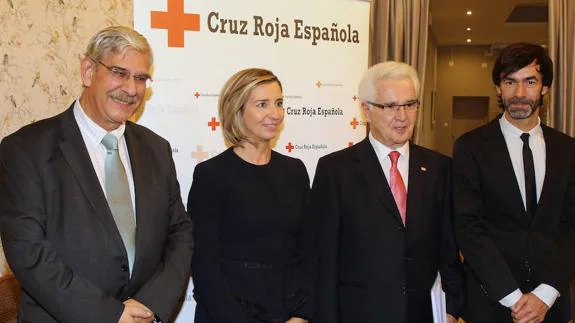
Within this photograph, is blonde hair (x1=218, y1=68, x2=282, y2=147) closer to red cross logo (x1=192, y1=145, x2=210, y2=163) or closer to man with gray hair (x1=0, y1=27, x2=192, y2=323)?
man with gray hair (x1=0, y1=27, x2=192, y2=323)

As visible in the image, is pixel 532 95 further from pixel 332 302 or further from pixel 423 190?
pixel 332 302

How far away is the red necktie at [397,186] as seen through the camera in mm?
2340

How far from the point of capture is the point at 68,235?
1.80m

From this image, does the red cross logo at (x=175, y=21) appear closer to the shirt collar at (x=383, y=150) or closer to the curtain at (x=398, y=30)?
the shirt collar at (x=383, y=150)

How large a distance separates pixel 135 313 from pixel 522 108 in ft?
5.69

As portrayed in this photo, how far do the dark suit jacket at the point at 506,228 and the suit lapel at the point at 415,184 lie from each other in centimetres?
18

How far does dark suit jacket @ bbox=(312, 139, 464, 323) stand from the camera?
229cm

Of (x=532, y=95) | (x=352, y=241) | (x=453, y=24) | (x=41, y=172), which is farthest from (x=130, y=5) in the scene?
(x=453, y=24)

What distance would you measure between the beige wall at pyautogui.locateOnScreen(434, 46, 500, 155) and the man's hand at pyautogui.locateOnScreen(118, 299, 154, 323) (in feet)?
41.3

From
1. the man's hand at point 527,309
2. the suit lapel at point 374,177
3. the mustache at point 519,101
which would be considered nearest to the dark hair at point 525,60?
the mustache at point 519,101

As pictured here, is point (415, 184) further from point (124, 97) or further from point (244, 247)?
point (124, 97)

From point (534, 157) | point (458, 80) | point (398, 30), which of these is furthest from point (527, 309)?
point (458, 80)

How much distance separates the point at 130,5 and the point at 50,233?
5.64 ft

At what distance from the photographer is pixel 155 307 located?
1.93 meters
